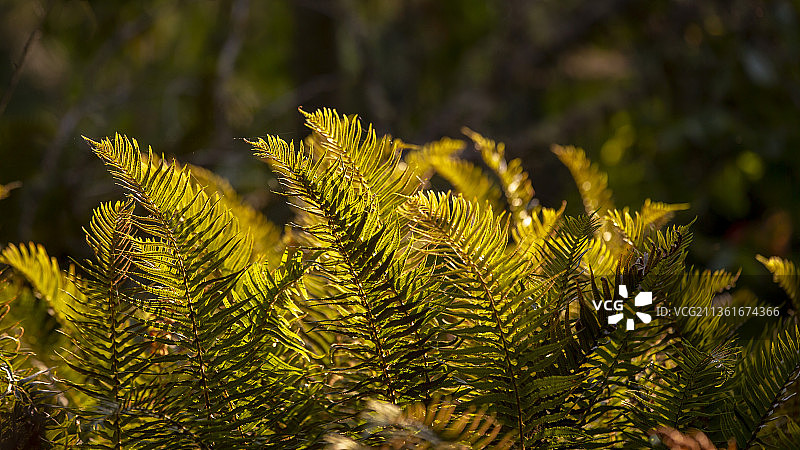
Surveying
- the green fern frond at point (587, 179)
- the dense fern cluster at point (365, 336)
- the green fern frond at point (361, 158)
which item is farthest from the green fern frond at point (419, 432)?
the green fern frond at point (587, 179)

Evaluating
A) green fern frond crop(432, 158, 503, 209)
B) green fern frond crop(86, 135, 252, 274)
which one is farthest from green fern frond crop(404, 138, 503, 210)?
green fern frond crop(86, 135, 252, 274)

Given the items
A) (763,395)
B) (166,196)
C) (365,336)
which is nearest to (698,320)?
(763,395)

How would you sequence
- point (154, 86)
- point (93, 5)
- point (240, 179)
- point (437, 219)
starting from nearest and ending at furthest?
point (437, 219), point (240, 179), point (93, 5), point (154, 86)

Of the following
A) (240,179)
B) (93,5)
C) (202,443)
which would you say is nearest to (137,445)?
(202,443)

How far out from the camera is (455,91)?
2873mm

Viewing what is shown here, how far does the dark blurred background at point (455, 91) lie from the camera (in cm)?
114

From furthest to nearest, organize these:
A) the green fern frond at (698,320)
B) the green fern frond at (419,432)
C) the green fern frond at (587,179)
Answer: the green fern frond at (587,179), the green fern frond at (698,320), the green fern frond at (419,432)

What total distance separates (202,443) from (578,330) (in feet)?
0.65

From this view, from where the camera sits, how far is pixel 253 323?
0.34 m

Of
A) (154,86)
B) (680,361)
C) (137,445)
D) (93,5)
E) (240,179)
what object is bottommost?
(137,445)

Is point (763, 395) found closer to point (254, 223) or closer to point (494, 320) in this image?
point (494, 320)

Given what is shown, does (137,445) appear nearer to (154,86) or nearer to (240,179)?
(240,179)

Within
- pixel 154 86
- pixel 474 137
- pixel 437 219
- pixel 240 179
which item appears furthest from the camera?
pixel 154 86

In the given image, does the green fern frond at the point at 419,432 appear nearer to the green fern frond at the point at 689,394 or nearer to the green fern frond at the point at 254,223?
the green fern frond at the point at 689,394
